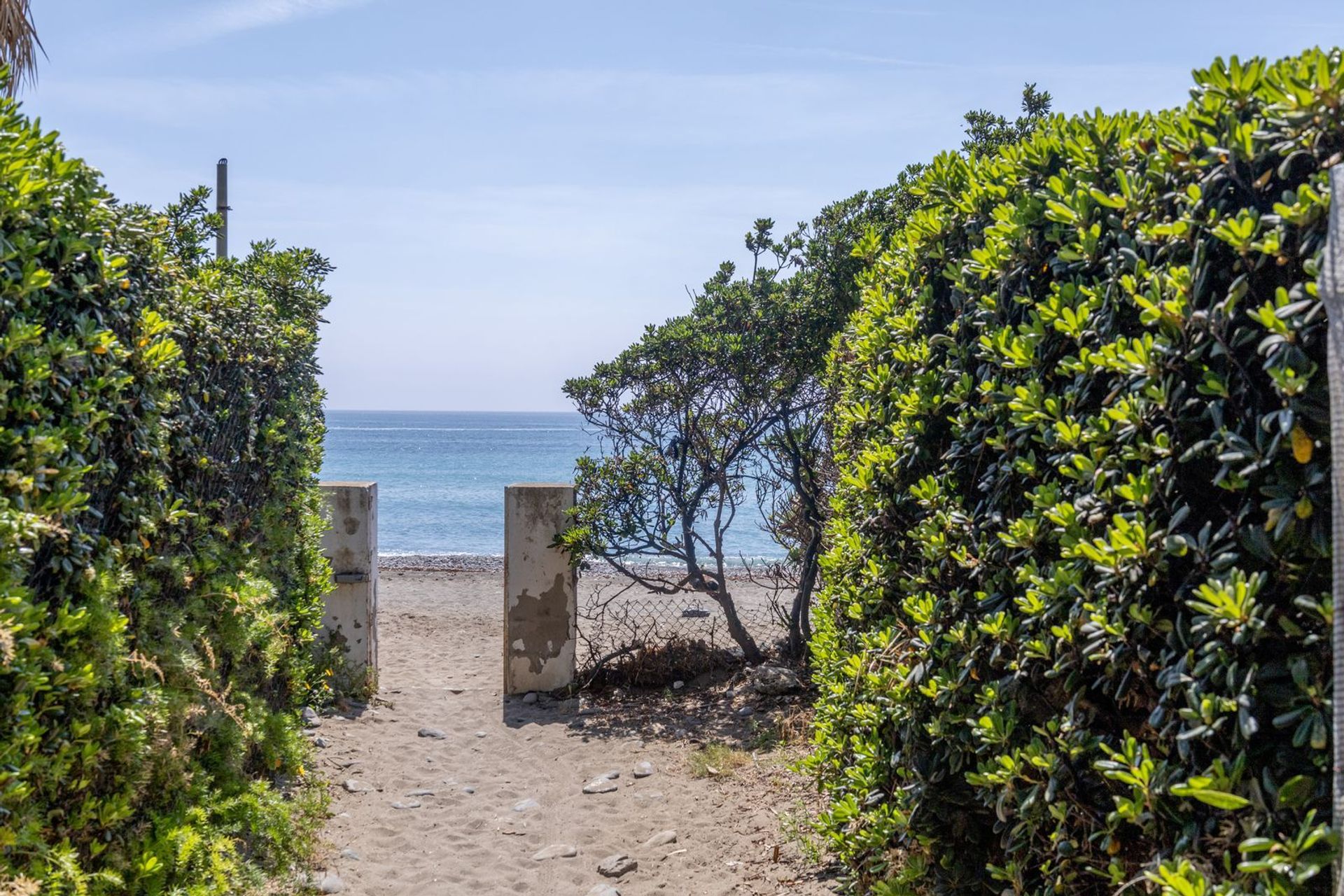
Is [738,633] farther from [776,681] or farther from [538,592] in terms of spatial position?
[538,592]

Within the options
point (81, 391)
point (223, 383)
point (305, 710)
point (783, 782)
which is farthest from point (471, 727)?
point (81, 391)

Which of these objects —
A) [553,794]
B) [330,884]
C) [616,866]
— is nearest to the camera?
[330,884]

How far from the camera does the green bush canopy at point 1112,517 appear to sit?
1.90 meters

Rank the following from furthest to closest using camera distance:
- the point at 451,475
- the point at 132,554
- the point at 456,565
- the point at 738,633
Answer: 1. the point at 451,475
2. the point at 456,565
3. the point at 738,633
4. the point at 132,554

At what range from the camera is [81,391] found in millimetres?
3135

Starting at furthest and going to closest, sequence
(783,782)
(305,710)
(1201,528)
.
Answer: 1. (305,710)
2. (783,782)
3. (1201,528)

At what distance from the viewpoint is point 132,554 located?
144 inches

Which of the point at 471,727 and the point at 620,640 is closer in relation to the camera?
the point at 471,727

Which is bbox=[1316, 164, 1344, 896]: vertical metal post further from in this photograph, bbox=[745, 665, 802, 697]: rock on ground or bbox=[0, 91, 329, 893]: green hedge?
bbox=[745, 665, 802, 697]: rock on ground

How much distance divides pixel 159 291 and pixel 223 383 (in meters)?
0.99

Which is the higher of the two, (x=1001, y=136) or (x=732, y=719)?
(x=1001, y=136)

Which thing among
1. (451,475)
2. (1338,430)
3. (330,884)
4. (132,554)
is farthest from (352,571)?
(451,475)

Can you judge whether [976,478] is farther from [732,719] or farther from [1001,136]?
[1001,136]

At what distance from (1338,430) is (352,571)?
7.73 metres
